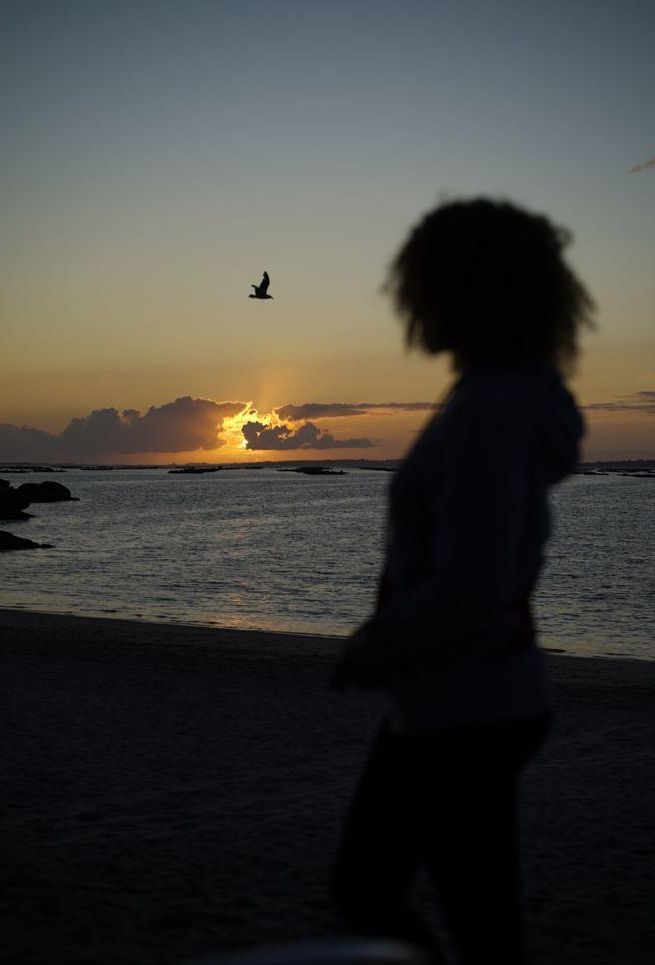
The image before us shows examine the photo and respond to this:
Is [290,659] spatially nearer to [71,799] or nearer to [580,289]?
[71,799]

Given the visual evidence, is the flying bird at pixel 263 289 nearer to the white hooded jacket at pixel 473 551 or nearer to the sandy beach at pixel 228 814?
the sandy beach at pixel 228 814

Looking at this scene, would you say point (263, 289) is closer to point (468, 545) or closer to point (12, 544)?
point (468, 545)

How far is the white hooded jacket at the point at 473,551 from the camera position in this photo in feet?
5.56

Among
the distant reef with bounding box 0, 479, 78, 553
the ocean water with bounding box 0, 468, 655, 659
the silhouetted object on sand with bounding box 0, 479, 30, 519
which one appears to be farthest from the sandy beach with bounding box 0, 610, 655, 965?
the silhouetted object on sand with bounding box 0, 479, 30, 519

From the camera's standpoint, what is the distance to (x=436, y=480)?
177cm

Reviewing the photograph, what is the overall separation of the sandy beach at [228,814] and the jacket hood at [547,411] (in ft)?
9.36

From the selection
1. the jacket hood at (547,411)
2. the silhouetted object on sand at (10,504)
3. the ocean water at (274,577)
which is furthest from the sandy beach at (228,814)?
the silhouetted object on sand at (10,504)

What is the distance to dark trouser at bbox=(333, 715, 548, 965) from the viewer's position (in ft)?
6.01

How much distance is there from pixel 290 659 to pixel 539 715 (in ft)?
35.1

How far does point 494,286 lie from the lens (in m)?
1.92

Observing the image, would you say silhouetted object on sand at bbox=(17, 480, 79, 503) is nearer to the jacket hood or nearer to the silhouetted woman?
the silhouetted woman

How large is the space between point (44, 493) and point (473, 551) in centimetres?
9139

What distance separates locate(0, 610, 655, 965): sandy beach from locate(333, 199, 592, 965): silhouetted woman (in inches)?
88.1

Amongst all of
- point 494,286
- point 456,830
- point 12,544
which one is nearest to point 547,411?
point 494,286
